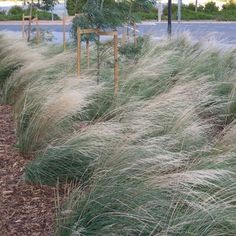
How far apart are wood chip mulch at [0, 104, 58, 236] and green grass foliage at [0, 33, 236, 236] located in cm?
13

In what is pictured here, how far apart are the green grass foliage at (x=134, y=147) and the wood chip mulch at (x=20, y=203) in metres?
0.13

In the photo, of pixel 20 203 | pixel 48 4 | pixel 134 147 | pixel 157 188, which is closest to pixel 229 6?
pixel 48 4

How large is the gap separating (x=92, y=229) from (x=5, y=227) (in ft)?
2.32

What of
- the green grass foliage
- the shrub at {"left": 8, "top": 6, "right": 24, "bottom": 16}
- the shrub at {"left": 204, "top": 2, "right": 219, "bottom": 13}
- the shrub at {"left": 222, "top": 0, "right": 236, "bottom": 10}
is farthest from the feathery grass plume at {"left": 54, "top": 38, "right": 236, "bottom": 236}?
the shrub at {"left": 222, "top": 0, "right": 236, "bottom": 10}

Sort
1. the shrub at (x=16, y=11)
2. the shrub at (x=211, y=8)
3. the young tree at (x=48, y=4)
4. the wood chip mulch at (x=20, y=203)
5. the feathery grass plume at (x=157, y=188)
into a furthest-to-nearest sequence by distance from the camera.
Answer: the shrub at (x=211, y=8)
the shrub at (x=16, y=11)
the young tree at (x=48, y=4)
the wood chip mulch at (x=20, y=203)
the feathery grass plume at (x=157, y=188)

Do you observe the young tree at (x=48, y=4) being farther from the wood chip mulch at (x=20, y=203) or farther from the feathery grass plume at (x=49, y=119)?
the wood chip mulch at (x=20, y=203)

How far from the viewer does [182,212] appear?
10.6ft

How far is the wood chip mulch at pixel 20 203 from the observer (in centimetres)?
354

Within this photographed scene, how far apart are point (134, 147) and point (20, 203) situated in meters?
0.93

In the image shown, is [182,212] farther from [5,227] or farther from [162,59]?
[162,59]

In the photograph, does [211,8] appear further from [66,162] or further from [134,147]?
[134,147]

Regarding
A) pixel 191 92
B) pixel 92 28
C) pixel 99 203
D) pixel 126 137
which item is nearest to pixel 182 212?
pixel 99 203

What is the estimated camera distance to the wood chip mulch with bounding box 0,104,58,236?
Answer: 3535mm

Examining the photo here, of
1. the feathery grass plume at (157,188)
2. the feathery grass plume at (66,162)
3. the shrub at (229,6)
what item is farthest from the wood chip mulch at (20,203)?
the shrub at (229,6)
